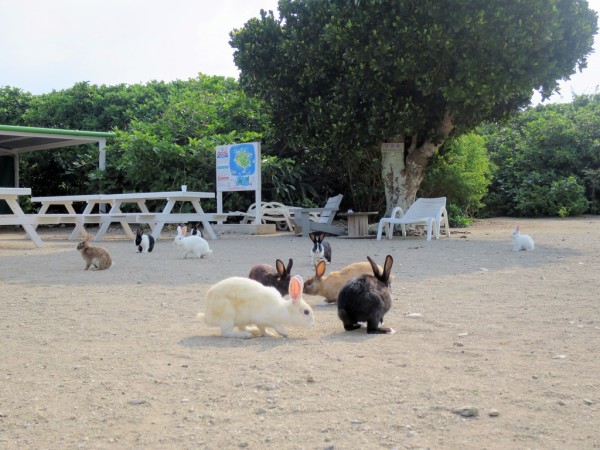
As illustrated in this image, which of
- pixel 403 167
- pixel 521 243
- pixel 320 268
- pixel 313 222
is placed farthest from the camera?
pixel 403 167

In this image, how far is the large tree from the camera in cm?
1291

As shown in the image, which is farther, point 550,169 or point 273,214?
point 550,169

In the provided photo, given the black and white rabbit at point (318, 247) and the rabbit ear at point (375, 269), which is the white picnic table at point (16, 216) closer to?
the black and white rabbit at point (318, 247)

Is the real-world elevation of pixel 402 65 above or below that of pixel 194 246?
above

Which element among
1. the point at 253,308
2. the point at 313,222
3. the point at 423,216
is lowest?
the point at 253,308

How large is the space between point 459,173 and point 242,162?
6.02m

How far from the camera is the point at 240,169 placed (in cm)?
1695

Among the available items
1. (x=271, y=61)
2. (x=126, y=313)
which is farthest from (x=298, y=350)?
(x=271, y=61)

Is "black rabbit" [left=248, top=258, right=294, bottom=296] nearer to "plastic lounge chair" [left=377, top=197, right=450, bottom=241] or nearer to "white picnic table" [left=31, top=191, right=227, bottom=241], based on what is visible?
"plastic lounge chair" [left=377, top=197, right=450, bottom=241]

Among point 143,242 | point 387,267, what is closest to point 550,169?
point 143,242

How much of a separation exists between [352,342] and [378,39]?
9.83 m

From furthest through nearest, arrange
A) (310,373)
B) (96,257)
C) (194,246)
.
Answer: (194,246), (96,257), (310,373)

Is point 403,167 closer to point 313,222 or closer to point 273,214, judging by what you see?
point 313,222

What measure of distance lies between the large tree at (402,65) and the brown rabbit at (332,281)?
7952 mm
